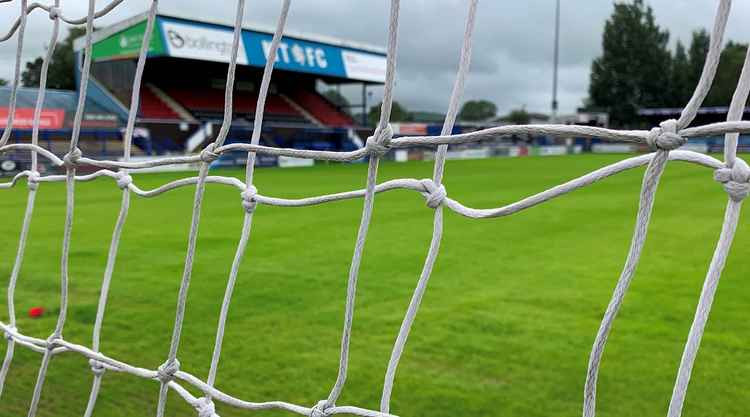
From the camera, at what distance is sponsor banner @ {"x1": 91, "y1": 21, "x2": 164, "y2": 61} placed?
1455cm

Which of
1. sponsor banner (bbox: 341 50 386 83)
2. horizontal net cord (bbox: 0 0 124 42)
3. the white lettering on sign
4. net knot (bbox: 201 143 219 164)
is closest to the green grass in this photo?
net knot (bbox: 201 143 219 164)

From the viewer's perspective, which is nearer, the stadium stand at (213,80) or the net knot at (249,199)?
the net knot at (249,199)

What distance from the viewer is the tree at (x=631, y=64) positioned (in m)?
28.0

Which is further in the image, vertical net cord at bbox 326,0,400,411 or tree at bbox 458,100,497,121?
tree at bbox 458,100,497,121

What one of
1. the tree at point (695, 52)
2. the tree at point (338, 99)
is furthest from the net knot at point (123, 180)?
the tree at point (695, 52)

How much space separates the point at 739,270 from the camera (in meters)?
3.09

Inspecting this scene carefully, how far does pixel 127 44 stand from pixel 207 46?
1.80 metres

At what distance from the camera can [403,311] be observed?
242cm

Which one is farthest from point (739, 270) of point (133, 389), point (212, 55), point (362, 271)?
point (212, 55)

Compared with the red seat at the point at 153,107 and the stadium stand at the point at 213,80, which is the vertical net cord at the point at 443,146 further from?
the red seat at the point at 153,107

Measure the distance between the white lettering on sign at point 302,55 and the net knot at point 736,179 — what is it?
55.0 feet

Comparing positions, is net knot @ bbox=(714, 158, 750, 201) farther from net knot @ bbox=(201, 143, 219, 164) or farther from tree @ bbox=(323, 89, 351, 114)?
tree @ bbox=(323, 89, 351, 114)

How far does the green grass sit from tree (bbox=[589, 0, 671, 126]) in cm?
2543

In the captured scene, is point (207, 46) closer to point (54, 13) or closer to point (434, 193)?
point (54, 13)
